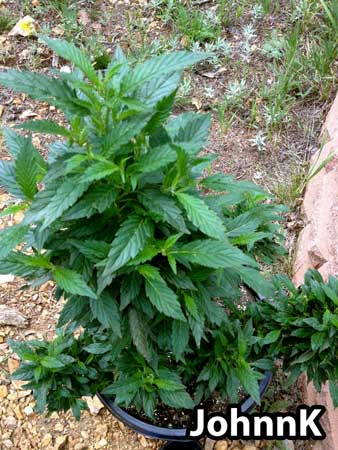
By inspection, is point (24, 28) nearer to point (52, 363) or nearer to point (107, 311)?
point (52, 363)

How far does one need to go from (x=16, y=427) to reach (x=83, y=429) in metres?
0.28

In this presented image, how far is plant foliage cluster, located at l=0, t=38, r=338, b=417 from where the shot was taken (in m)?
1.41

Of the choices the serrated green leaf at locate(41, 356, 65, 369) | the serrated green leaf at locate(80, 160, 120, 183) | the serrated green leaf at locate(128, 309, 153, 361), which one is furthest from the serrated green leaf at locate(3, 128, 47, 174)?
the serrated green leaf at locate(41, 356, 65, 369)

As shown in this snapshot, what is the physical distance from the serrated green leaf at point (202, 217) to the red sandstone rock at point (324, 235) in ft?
4.34

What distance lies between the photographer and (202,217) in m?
1.42

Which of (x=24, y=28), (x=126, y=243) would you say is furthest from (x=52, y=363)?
(x=24, y=28)

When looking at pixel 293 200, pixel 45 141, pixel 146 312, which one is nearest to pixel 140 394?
pixel 146 312

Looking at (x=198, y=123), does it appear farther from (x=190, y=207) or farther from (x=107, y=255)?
(x=107, y=255)

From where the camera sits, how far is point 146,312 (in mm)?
1671

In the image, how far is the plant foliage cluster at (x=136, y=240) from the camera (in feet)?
4.63

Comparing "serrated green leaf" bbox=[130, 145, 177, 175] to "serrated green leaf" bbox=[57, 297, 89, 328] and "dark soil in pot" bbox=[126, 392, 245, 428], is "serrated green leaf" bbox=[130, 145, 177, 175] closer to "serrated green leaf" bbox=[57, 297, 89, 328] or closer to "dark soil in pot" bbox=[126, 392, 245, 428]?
"serrated green leaf" bbox=[57, 297, 89, 328]

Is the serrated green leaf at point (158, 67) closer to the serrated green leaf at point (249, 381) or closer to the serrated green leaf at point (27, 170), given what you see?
the serrated green leaf at point (27, 170)

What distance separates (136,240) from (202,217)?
0.17 m

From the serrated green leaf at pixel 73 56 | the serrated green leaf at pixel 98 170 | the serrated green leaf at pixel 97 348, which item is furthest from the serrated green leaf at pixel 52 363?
the serrated green leaf at pixel 73 56
